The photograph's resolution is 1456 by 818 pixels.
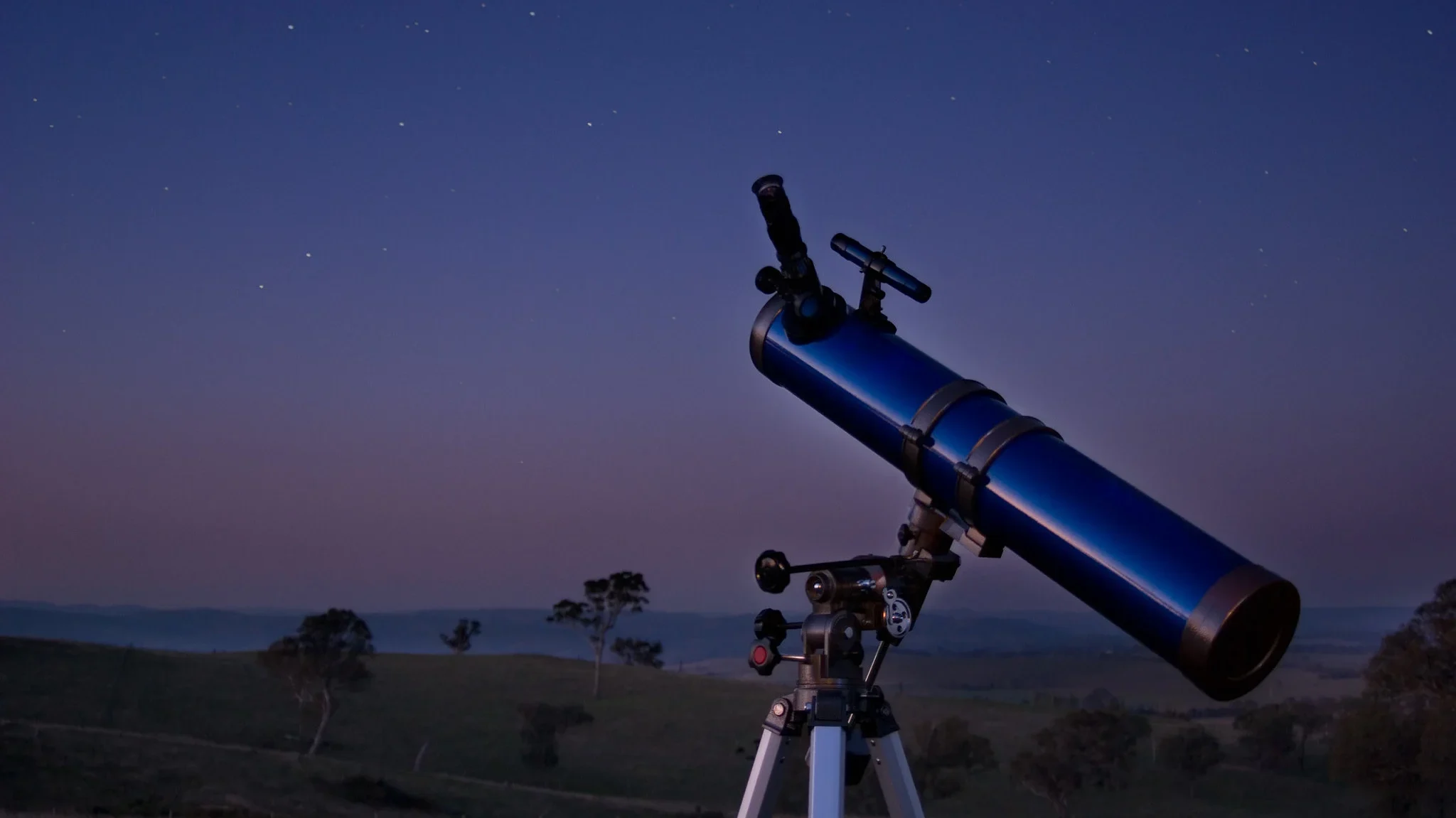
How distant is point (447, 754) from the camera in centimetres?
5688

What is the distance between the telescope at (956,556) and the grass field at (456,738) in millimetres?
28672

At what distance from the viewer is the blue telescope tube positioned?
13.1 feet

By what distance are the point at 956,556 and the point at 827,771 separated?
3.39ft

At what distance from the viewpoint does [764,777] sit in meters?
4.25

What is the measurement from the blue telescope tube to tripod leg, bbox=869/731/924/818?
2.75ft

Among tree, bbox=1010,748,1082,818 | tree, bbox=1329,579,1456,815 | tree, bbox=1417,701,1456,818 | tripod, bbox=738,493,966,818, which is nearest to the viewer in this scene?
tripod, bbox=738,493,966,818

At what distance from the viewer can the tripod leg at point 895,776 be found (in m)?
4.19

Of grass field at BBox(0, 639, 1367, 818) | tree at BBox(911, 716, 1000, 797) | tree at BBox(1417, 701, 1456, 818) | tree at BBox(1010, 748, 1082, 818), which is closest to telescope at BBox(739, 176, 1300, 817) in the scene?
grass field at BBox(0, 639, 1367, 818)

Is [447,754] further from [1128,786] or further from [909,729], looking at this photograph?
[1128,786]

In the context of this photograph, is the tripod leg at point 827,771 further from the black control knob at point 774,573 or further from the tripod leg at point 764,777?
the black control knob at point 774,573

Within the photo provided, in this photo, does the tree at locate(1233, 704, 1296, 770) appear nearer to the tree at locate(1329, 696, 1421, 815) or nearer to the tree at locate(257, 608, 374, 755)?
the tree at locate(1329, 696, 1421, 815)

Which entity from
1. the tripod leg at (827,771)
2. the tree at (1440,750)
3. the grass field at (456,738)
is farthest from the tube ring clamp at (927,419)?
the tree at (1440,750)

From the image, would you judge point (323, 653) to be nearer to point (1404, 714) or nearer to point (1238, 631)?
point (1404, 714)

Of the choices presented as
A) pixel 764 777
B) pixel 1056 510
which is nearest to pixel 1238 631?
pixel 1056 510
